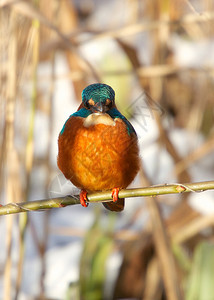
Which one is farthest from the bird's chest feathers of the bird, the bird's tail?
the bird's tail

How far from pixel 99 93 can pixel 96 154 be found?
0.38ft

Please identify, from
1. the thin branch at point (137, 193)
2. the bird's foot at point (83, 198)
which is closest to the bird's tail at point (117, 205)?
the bird's foot at point (83, 198)

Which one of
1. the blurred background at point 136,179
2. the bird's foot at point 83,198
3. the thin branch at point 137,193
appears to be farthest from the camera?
the blurred background at point 136,179

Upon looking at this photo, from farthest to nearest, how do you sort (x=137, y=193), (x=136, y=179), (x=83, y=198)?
(x=136, y=179), (x=83, y=198), (x=137, y=193)

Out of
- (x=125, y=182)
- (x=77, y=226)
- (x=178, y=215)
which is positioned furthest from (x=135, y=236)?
(x=125, y=182)

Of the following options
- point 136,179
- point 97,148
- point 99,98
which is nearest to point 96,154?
point 97,148

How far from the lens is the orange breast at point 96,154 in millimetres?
842

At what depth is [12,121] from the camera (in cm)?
150

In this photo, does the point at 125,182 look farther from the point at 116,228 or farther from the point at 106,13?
the point at 106,13

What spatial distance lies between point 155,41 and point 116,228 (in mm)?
1079

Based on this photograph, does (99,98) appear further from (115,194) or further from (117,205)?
(117,205)

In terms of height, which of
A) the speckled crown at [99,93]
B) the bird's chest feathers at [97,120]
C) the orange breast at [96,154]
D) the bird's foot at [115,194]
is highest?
the speckled crown at [99,93]

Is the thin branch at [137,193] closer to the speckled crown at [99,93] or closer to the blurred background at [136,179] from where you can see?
the blurred background at [136,179]

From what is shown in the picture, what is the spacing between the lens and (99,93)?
780 mm
